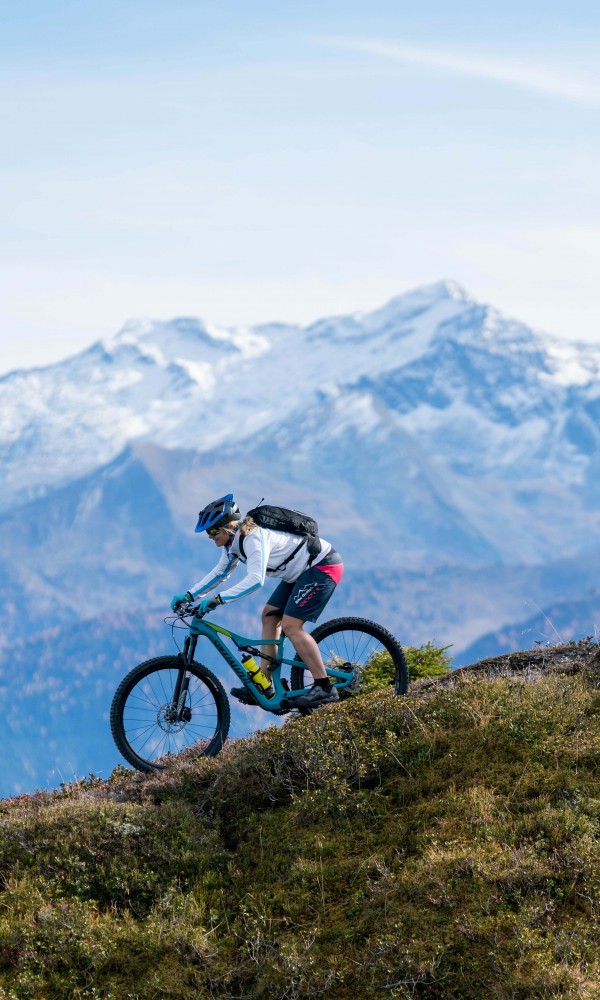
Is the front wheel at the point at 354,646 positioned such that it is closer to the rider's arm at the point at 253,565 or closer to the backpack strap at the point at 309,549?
the backpack strap at the point at 309,549

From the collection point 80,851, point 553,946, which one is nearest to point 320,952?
point 553,946

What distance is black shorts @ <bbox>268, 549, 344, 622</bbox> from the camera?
11992 millimetres

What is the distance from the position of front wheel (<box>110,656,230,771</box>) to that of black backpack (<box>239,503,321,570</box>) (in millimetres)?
1520

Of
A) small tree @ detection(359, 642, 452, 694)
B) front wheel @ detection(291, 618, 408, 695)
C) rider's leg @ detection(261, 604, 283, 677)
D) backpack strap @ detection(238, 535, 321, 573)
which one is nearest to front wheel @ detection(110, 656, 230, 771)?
rider's leg @ detection(261, 604, 283, 677)

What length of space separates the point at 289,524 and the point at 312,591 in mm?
810

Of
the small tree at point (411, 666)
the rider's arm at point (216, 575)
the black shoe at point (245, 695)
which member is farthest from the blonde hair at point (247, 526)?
the small tree at point (411, 666)

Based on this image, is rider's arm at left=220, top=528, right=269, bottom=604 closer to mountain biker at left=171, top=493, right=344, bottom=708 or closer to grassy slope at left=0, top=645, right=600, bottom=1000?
mountain biker at left=171, top=493, right=344, bottom=708

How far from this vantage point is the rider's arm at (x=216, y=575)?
1214 centimetres

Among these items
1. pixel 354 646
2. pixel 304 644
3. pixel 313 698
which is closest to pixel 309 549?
pixel 304 644

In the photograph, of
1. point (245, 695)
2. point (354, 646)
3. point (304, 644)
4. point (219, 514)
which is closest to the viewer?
point (219, 514)

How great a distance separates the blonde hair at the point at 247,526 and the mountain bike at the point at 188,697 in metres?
1.08

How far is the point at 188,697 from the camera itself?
11.7m

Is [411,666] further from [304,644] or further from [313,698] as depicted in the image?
[304,644]

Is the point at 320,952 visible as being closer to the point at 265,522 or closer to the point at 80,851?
the point at 80,851
